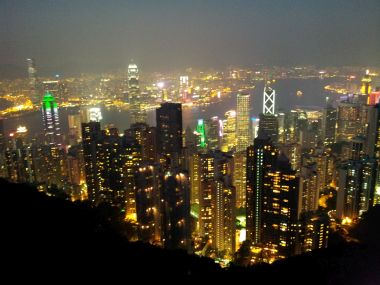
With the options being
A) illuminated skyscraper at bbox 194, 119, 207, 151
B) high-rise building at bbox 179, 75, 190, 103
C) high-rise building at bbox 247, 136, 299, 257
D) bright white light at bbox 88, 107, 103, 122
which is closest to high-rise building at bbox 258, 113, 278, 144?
illuminated skyscraper at bbox 194, 119, 207, 151

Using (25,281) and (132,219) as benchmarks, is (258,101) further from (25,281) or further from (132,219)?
(25,281)

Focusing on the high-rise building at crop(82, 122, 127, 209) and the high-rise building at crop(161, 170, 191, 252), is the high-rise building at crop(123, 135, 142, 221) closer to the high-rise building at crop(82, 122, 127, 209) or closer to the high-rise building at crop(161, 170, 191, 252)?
the high-rise building at crop(82, 122, 127, 209)

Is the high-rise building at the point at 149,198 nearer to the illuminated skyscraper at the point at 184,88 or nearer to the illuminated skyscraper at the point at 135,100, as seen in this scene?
the illuminated skyscraper at the point at 135,100

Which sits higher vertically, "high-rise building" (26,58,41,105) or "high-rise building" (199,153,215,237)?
"high-rise building" (26,58,41,105)

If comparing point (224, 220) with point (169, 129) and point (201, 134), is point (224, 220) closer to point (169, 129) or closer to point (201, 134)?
point (169, 129)

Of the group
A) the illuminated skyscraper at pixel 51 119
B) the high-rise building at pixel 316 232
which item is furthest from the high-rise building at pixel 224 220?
the illuminated skyscraper at pixel 51 119

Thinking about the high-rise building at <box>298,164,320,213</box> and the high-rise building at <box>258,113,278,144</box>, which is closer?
the high-rise building at <box>298,164,320,213</box>

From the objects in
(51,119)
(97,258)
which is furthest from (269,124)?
(97,258)

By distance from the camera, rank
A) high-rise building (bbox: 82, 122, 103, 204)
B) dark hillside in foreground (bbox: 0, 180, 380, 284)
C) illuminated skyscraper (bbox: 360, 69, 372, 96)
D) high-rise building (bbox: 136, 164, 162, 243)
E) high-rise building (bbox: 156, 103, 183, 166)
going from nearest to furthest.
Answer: dark hillside in foreground (bbox: 0, 180, 380, 284) < high-rise building (bbox: 136, 164, 162, 243) < high-rise building (bbox: 82, 122, 103, 204) < high-rise building (bbox: 156, 103, 183, 166) < illuminated skyscraper (bbox: 360, 69, 372, 96)
